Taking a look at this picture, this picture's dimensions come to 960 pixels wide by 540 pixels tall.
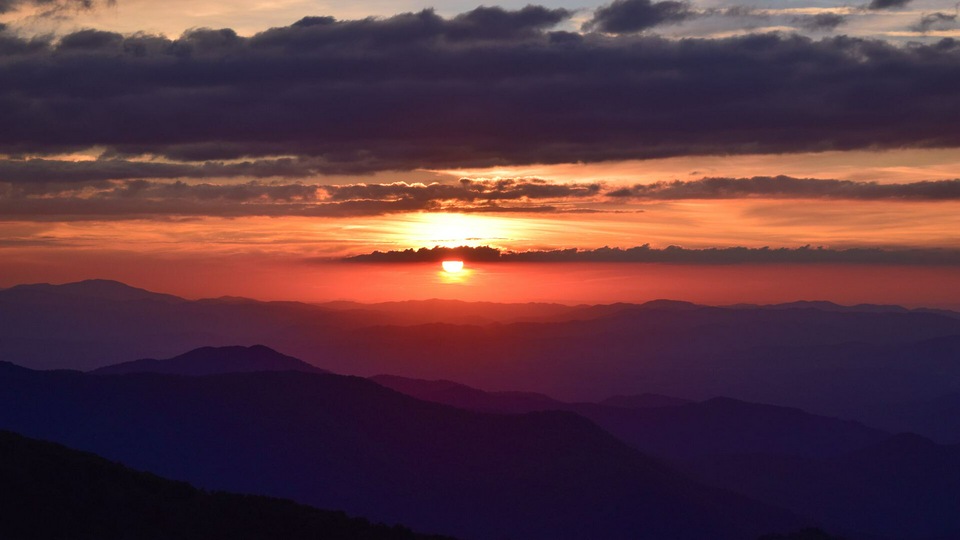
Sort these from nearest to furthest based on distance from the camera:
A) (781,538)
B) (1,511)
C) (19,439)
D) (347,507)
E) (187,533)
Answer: (1,511) < (187,533) < (19,439) < (781,538) < (347,507)

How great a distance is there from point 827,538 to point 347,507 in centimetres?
8657

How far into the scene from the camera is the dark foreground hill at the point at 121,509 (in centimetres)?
7838

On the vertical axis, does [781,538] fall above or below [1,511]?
below

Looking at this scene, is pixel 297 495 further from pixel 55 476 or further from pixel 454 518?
pixel 55 476

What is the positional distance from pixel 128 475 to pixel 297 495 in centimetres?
10852

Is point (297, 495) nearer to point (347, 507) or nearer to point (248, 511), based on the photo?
point (347, 507)

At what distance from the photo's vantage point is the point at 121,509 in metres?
83.9

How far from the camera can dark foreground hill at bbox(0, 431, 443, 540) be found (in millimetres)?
78375

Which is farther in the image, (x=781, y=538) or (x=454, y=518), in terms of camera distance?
(x=454, y=518)

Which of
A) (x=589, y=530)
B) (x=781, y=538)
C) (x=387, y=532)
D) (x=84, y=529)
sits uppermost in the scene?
(x=84, y=529)

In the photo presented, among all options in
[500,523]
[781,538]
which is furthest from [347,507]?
[781,538]

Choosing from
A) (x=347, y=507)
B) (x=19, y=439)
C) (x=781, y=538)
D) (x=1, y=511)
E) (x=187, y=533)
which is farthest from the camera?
(x=347, y=507)

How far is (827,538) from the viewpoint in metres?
158

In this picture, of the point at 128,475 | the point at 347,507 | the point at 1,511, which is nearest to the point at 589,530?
the point at 347,507
